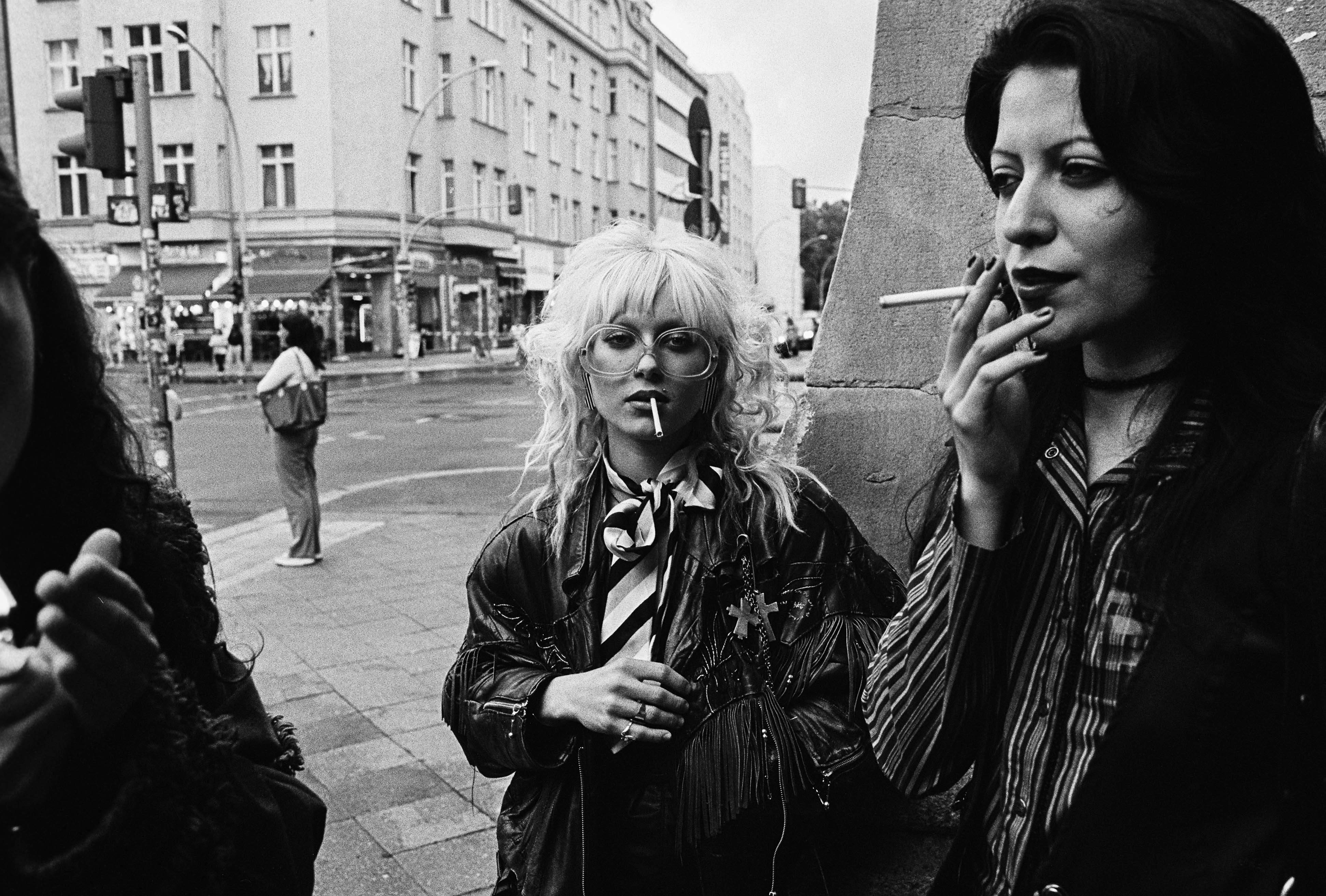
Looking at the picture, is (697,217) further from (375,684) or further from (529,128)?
(529,128)

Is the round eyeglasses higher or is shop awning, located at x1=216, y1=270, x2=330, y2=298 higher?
shop awning, located at x1=216, y1=270, x2=330, y2=298

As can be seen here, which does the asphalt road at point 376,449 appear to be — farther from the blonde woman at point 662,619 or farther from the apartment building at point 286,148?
the apartment building at point 286,148

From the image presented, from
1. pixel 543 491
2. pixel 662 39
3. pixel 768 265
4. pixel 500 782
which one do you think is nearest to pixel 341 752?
pixel 500 782

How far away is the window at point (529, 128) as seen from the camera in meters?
42.7

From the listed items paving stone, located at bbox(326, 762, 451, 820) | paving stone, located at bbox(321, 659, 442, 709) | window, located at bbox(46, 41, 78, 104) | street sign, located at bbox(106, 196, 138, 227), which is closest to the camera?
paving stone, located at bbox(326, 762, 451, 820)

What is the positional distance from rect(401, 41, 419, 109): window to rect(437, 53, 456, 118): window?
1.26 meters

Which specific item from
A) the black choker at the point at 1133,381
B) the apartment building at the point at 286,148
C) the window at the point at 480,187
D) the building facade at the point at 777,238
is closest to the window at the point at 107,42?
the apartment building at the point at 286,148

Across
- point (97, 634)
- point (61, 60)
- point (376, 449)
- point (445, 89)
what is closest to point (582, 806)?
point (97, 634)

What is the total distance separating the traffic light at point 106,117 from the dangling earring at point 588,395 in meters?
8.07

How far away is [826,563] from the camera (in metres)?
1.84

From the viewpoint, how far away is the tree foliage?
92062 millimetres

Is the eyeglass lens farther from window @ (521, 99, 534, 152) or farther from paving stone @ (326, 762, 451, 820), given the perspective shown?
window @ (521, 99, 534, 152)

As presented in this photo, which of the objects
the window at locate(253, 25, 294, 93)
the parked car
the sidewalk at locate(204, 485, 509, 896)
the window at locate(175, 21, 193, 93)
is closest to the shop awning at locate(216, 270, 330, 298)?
the window at locate(253, 25, 294, 93)

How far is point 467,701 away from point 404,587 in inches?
199
